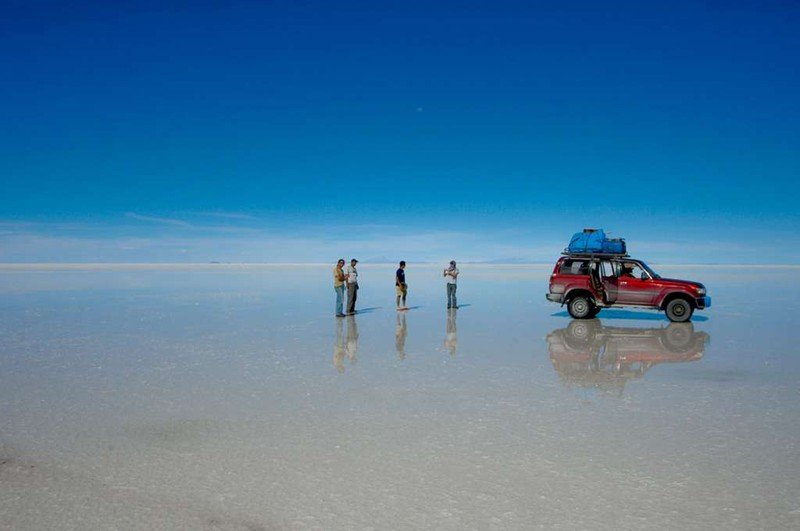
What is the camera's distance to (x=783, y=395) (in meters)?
7.63

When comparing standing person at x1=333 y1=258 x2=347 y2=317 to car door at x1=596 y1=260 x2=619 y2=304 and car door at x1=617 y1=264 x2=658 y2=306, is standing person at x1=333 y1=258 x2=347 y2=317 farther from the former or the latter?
car door at x1=617 y1=264 x2=658 y2=306

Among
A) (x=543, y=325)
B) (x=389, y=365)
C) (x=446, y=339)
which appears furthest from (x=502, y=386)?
(x=543, y=325)

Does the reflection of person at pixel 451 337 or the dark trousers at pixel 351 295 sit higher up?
the dark trousers at pixel 351 295

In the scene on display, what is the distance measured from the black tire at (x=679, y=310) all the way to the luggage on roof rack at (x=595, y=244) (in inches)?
84.6

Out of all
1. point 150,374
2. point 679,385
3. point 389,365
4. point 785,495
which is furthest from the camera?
point 389,365

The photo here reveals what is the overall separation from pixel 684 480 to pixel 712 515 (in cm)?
63

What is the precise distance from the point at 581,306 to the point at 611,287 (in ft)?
3.68

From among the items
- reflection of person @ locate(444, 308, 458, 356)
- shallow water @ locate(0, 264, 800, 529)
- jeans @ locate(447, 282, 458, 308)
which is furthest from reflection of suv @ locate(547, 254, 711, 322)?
shallow water @ locate(0, 264, 800, 529)

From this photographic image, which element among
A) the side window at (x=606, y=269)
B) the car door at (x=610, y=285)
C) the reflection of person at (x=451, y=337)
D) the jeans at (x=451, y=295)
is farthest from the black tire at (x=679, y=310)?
the jeans at (x=451, y=295)

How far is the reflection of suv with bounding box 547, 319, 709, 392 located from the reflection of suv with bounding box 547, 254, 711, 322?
120 cm

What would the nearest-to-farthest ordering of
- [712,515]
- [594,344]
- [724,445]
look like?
1. [712,515]
2. [724,445]
3. [594,344]

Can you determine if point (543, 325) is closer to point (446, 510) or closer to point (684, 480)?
point (684, 480)

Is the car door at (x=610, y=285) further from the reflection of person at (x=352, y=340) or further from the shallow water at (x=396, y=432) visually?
the reflection of person at (x=352, y=340)

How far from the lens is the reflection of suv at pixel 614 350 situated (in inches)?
350
